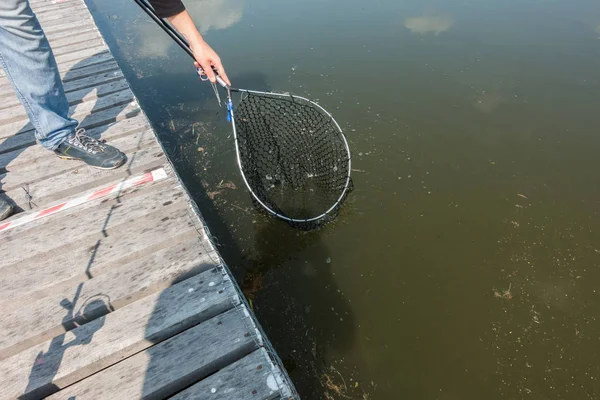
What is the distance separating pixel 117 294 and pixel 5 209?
1338mm

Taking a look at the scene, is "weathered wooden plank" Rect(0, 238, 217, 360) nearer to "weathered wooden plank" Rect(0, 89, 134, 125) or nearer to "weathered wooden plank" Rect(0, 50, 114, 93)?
"weathered wooden plank" Rect(0, 89, 134, 125)

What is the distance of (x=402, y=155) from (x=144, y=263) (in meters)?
3.45

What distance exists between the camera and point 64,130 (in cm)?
288

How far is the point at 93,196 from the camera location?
275 cm

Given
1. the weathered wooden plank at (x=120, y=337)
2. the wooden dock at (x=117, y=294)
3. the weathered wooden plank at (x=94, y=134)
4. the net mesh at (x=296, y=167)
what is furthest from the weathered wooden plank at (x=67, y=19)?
the weathered wooden plank at (x=120, y=337)

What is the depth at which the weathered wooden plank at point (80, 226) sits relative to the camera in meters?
2.38

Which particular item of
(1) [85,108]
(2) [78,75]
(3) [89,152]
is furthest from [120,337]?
(2) [78,75]

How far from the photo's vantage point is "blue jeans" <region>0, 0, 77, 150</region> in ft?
7.60

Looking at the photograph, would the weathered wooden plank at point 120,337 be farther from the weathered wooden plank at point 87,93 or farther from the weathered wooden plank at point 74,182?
the weathered wooden plank at point 87,93

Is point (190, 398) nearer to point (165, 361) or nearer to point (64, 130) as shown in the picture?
point (165, 361)

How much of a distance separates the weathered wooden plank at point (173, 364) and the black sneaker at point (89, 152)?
5.94ft

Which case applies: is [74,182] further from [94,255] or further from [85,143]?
[94,255]

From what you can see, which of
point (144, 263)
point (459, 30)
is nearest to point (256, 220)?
point (144, 263)

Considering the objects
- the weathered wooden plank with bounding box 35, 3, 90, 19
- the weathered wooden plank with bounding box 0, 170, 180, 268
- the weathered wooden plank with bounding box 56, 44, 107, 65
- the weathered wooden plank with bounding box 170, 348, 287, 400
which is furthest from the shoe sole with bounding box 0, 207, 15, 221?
the weathered wooden plank with bounding box 35, 3, 90, 19
